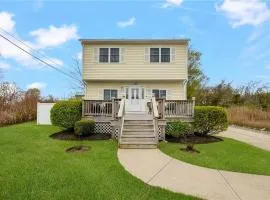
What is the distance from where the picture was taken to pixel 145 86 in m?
22.6

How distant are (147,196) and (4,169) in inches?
165

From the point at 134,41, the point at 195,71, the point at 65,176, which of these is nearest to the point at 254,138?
the point at 134,41

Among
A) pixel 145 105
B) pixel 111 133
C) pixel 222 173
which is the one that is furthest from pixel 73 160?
pixel 145 105

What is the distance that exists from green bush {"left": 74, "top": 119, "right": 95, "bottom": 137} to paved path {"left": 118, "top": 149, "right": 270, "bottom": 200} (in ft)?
15.5

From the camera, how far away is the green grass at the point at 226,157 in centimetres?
1049

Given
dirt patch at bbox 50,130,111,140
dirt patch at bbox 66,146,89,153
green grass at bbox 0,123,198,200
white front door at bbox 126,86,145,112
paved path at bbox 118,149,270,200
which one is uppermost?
white front door at bbox 126,86,145,112

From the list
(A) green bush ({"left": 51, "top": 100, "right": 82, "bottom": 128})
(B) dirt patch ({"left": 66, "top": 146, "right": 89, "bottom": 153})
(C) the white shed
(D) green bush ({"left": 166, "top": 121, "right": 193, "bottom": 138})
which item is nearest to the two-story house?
(C) the white shed

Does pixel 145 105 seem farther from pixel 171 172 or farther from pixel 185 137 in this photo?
pixel 171 172

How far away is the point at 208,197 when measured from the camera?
7238 millimetres

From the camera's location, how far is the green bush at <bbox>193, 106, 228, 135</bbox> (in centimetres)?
1680

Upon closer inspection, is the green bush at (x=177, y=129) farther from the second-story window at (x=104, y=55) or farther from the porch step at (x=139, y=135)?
the second-story window at (x=104, y=55)

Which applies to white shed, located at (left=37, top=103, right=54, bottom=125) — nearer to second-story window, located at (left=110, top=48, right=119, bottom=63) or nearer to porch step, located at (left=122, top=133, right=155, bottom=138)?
second-story window, located at (left=110, top=48, right=119, bottom=63)

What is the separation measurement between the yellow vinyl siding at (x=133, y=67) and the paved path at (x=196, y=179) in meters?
11.0

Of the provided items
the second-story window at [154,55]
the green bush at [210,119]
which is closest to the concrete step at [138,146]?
the green bush at [210,119]
